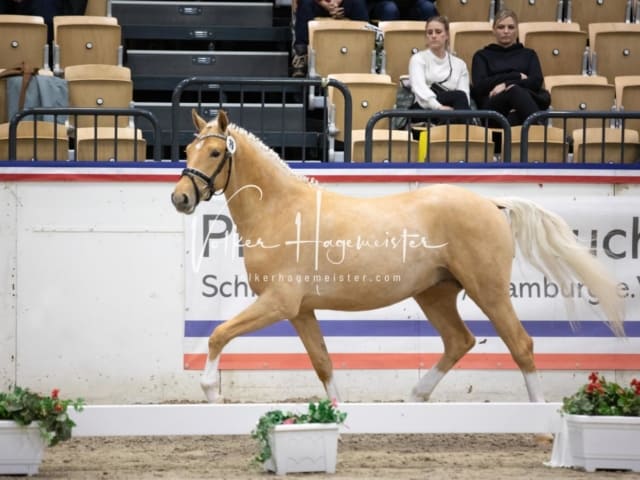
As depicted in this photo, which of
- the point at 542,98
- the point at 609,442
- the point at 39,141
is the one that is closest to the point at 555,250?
the point at 609,442

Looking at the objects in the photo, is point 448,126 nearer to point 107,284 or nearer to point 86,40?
point 107,284

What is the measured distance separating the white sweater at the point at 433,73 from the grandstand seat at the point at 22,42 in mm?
3255

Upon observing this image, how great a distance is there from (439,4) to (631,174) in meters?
4.28

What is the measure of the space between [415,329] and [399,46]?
344 centimetres

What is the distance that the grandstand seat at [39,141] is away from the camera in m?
10.3

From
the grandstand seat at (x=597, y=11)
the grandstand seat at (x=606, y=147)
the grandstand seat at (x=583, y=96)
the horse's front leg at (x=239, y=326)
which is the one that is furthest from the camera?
the grandstand seat at (x=597, y=11)

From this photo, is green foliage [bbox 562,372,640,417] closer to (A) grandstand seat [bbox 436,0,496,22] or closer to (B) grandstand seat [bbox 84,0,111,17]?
(A) grandstand seat [bbox 436,0,496,22]

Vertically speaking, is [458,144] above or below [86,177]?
above

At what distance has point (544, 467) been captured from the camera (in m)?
7.87

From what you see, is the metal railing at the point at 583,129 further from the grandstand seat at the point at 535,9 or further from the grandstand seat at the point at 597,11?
the grandstand seat at the point at 597,11

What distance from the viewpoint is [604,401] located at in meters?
7.73

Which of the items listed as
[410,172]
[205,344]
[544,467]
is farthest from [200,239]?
[544,467]

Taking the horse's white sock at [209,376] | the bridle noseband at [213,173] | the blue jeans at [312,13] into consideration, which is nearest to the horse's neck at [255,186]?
the bridle noseband at [213,173]

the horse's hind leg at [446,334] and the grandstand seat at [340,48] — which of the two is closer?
the horse's hind leg at [446,334]
